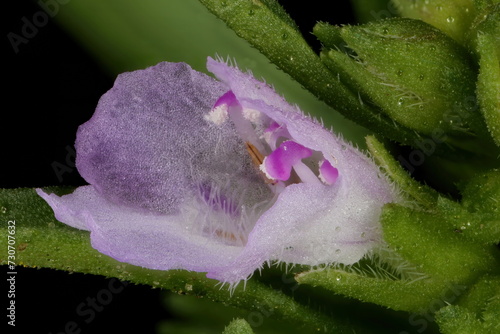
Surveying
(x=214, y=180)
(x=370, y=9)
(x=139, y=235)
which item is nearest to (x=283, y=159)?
(x=214, y=180)

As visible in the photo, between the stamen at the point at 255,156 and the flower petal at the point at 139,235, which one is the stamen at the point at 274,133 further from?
the flower petal at the point at 139,235

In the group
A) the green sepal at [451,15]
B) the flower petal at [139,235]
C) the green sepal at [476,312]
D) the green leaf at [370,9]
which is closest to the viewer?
the green sepal at [476,312]

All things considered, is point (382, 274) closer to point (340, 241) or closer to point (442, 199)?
point (340, 241)

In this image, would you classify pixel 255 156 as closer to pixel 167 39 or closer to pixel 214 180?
pixel 214 180

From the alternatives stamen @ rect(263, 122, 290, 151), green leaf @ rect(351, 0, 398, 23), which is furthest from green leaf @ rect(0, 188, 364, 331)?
green leaf @ rect(351, 0, 398, 23)

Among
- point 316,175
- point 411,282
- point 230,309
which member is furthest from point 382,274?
point 230,309

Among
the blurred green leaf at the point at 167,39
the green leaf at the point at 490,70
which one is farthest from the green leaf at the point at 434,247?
the blurred green leaf at the point at 167,39
